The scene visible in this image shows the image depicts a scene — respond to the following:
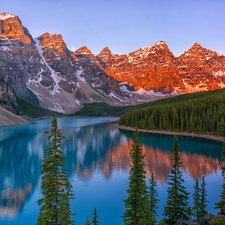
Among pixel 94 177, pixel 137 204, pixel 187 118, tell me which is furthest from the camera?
pixel 187 118

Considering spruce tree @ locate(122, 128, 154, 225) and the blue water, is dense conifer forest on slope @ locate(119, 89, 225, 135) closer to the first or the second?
the blue water

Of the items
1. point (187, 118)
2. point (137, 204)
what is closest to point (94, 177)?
point (137, 204)

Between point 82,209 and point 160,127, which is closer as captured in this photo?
point 82,209

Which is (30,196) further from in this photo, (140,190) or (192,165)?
(192,165)

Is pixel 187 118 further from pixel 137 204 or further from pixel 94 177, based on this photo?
pixel 137 204


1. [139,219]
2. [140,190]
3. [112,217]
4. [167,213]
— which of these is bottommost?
[112,217]

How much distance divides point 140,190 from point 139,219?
190cm

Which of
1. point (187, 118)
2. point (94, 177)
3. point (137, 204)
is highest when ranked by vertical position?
point (187, 118)

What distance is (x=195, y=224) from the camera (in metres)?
12.2

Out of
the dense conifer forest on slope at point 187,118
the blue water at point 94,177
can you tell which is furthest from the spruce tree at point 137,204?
the dense conifer forest on slope at point 187,118

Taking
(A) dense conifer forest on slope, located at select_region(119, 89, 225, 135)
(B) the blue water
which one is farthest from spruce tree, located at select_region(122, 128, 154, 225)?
(A) dense conifer forest on slope, located at select_region(119, 89, 225, 135)

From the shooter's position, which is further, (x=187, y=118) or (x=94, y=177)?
(x=187, y=118)

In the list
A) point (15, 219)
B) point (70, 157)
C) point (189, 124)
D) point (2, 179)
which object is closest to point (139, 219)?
point (15, 219)

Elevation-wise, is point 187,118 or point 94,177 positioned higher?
point 187,118
